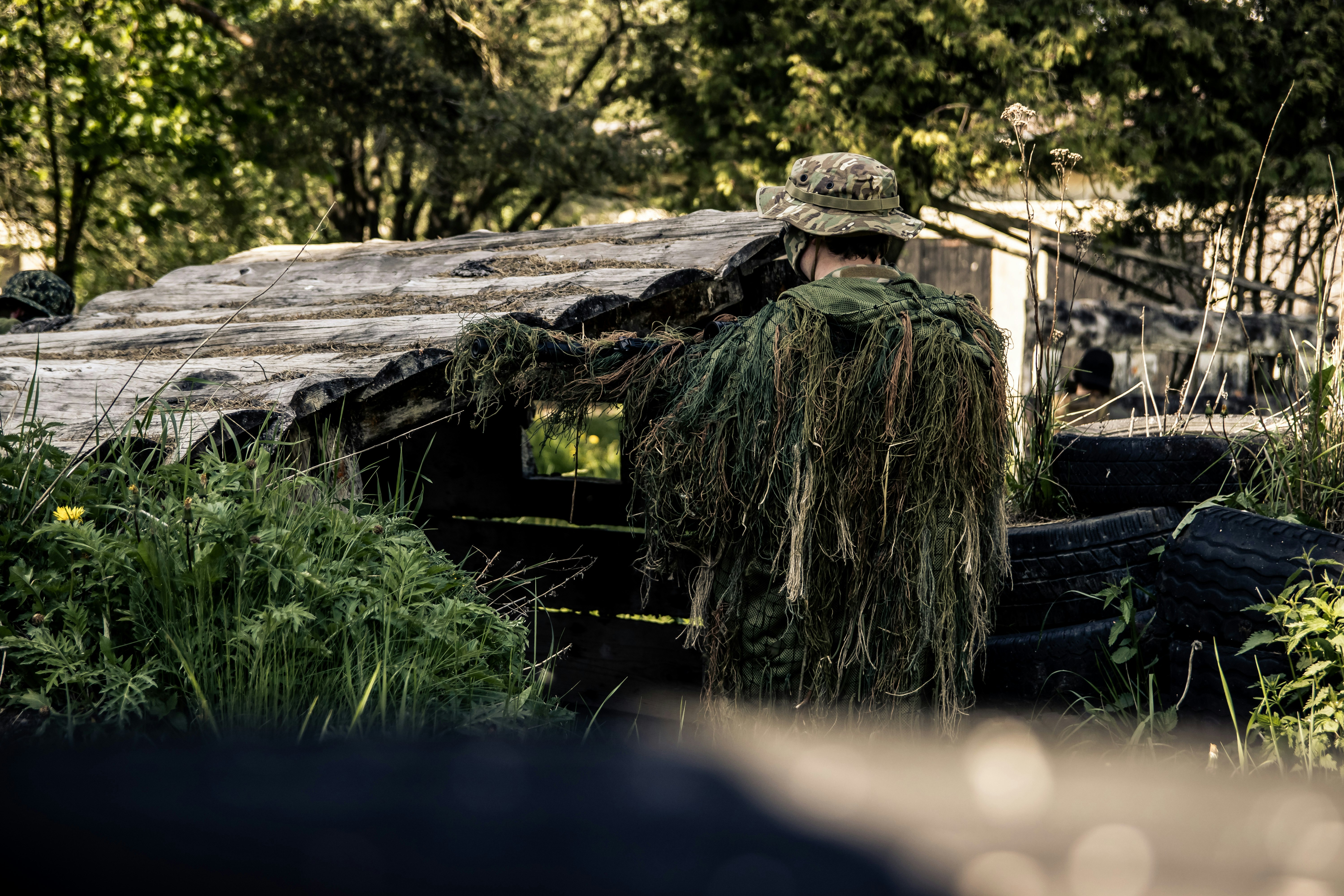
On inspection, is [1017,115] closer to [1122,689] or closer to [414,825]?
[1122,689]

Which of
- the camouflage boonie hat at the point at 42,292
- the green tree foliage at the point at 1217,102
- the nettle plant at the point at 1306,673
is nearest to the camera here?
the nettle plant at the point at 1306,673

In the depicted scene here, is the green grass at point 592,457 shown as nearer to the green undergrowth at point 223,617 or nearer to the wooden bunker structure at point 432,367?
the wooden bunker structure at point 432,367

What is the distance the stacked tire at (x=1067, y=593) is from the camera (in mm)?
3418

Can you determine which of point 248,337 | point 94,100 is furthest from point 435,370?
point 94,100

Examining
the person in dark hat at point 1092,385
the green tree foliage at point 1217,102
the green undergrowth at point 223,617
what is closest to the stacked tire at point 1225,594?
the green undergrowth at point 223,617

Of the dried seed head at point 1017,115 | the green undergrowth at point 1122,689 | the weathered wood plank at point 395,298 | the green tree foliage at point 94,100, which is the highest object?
the green tree foliage at point 94,100

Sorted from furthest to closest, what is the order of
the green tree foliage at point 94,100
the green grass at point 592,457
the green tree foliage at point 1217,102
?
the green tree foliage at point 94,100
the green tree foliage at point 1217,102
the green grass at point 592,457

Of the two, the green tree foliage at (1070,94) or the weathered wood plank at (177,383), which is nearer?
the weathered wood plank at (177,383)

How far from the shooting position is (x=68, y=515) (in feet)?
7.16

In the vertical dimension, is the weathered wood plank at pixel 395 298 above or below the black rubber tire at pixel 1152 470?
above

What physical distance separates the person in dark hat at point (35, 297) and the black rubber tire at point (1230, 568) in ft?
21.3

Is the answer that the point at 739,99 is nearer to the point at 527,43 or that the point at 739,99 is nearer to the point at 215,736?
the point at 527,43

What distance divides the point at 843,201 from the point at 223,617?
2077 mm

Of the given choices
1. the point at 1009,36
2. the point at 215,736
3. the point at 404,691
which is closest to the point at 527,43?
the point at 1009,36
